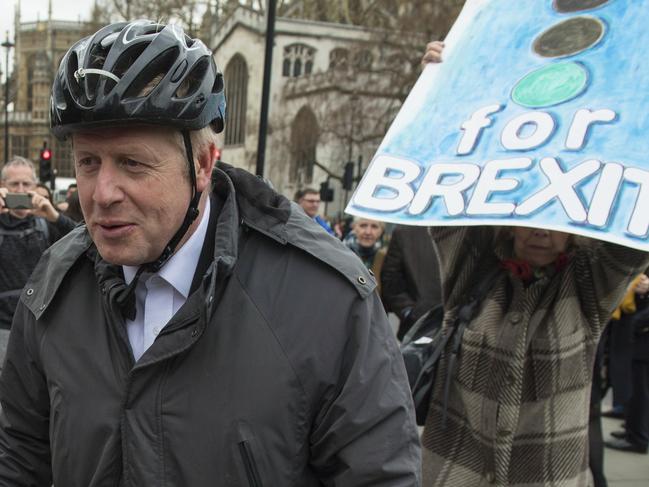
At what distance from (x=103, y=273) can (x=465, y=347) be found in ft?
5.12

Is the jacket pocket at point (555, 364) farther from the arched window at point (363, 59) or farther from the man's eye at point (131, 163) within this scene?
the arched window at point (363, 59)

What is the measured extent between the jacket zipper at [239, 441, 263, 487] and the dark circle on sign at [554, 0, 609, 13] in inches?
83.1

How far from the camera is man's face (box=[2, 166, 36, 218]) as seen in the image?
17.3ft

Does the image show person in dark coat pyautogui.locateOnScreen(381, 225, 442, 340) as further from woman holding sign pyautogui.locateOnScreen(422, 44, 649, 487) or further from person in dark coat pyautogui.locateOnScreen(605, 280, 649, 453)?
woman holding sign pyautogui.locateOnScreen(422, 44, 649, 487)

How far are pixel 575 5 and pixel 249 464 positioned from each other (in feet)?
7.06

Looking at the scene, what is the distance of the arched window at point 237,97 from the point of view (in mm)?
54281

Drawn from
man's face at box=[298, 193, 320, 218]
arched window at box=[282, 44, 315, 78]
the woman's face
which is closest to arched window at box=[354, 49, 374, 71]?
arched window at box=[282, 44, 315, 78]

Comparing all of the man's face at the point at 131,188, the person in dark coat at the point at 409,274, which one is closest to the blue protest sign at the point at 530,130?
the man's face at the point at 131,188

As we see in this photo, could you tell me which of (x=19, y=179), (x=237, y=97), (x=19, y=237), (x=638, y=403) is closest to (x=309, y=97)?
(x=237, y=97)

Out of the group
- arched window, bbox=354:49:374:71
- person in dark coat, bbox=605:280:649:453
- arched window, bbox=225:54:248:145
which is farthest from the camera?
arched window, bbox=225:54:248:145

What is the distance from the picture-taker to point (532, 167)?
229 cm

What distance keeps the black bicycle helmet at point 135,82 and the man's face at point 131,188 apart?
0.04m

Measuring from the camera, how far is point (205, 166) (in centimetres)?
162

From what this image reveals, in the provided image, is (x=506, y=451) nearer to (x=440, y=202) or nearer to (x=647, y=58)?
(x=440, y=202)
